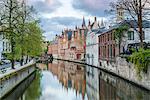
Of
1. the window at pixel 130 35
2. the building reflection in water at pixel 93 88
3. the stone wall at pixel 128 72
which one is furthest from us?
the window at pixel 130 35

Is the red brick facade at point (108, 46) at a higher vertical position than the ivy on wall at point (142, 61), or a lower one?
higher

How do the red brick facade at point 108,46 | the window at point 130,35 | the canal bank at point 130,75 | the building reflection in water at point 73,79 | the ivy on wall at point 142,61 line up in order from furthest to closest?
the red brick facade at point 108,46, the window at point 130,35, the building reflection in water at point 73,79, the ivy on wall at point 142,61, the canal bank at point 130,75

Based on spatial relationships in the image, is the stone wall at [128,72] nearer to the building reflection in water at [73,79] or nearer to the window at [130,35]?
the building reflection in water at [73,79]

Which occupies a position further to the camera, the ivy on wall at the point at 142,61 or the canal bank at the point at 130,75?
the ivy on wall at the point at 142,61

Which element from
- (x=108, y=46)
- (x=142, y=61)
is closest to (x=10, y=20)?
(x=142, y=61)

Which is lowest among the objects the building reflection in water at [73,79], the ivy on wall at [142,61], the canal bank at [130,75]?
the building reflection in water at [73,79]

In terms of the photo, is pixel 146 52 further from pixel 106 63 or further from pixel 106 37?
pixel 106 37

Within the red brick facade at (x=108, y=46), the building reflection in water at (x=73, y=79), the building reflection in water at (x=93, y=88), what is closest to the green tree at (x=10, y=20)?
the building reflection in water at (x=73, y=79)

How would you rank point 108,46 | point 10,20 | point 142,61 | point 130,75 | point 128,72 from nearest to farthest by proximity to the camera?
point 142,61, point 10,20, point 130,75, point 128,72, point 108,46

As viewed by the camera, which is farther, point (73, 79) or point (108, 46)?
point (108, 46)

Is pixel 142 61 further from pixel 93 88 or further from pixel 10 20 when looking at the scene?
pixel 10 20

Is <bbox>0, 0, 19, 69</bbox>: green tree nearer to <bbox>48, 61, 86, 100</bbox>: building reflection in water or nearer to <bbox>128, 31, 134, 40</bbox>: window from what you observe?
<bbox>48, 61, 86, 100</bbox>: building reflection in water

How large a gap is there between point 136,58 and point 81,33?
243 ft

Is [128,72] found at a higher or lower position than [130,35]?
lower
